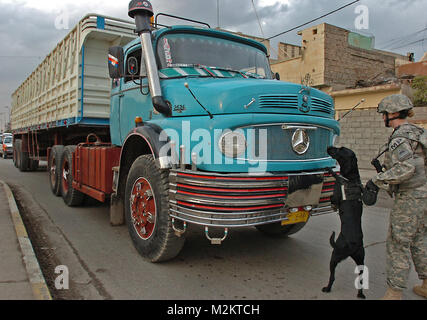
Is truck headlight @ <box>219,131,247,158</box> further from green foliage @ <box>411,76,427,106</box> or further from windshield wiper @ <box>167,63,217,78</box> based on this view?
green foliage @ <box>411,76,427,106</box>

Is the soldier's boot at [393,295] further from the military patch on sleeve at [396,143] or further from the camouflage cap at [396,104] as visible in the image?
the camouflage cap at [396,104]

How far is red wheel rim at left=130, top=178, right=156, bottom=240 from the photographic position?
→ 3758 mm

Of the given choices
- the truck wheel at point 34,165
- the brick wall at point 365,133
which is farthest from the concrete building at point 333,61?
the truck wheel at point 34,165

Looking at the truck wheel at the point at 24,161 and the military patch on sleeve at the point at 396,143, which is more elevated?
the military patch on sleeve at the point at 396,143

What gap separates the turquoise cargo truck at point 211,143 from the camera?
3107mm

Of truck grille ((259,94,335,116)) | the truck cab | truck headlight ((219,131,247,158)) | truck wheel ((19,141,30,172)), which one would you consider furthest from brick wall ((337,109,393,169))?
truck headlight ((219,131,247,158))

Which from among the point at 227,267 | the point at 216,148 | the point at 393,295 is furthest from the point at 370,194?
the point at 227,267

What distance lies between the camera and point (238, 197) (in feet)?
9.86

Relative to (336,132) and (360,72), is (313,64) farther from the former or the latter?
(336,132)

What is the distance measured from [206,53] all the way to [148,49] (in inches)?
28.1

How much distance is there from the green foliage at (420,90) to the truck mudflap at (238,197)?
1312cm

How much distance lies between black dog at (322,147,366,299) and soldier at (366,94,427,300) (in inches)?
6.7

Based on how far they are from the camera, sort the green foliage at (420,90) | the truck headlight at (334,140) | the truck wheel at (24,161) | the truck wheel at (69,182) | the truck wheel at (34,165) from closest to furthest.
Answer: the truck headlight at (334,140) < the truck wheel at (69,182) < the truck wheel at (24,161) < the truck wheel at (34,165) < the green foliage at (420,90)

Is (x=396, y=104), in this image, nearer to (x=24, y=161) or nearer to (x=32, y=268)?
(x=32, y=268)
